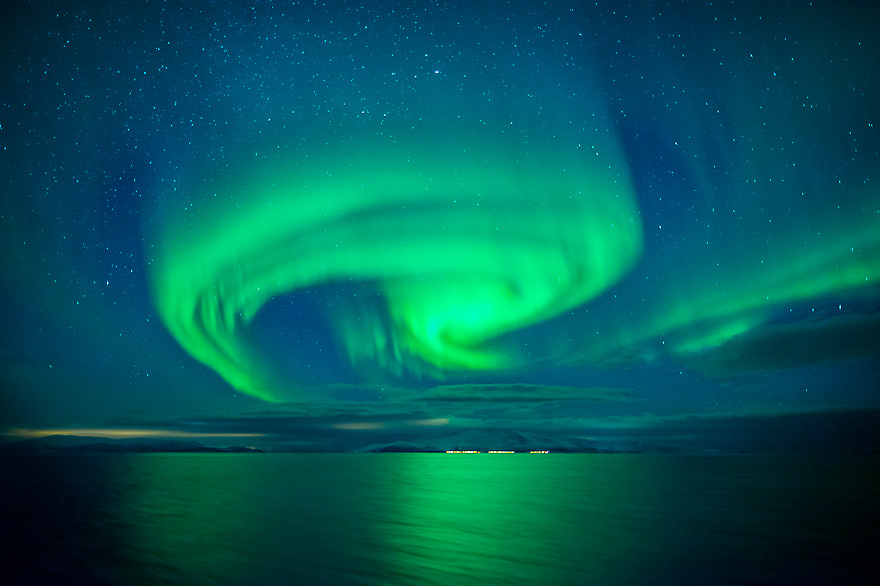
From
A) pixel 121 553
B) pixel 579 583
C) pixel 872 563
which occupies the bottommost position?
pixel 121 553

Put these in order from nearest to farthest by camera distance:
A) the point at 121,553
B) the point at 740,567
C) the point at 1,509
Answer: the point at 740,567 → the point at 121,553 → the point at 1,509

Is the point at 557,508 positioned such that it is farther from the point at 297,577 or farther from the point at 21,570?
the point at 21,570

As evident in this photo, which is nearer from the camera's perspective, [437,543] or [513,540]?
[437,543]

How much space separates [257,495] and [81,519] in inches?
735

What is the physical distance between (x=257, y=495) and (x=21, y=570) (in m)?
32.4

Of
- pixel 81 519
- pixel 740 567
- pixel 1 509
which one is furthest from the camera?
pixel 1 509

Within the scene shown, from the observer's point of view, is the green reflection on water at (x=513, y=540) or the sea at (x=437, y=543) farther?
the green reflection on water at (x=513, y=540)

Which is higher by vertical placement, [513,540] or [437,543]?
[513,540]

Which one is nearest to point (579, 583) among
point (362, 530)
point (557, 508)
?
point (362, 530)

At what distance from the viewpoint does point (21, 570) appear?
1658 cm

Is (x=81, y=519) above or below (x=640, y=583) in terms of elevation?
below

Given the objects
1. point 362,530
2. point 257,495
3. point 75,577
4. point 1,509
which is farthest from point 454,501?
point 75,577

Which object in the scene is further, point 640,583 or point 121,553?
point 121,553

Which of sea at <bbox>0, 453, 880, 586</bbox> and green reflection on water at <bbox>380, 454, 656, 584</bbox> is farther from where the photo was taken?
green reflection on water at <bbox>380, 454, 656, 584</bbox>
